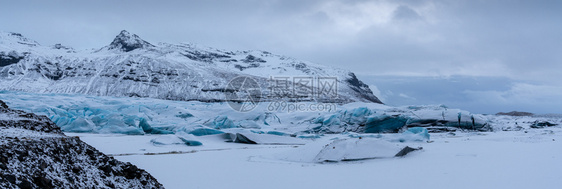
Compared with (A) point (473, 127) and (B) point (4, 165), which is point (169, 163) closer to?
(B) point (4, 165)

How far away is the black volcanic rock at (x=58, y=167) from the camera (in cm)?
192

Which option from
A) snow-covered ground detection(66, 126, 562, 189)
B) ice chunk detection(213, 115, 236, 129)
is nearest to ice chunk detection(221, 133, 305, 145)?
snow-covered ground detection(66, 126, 562, 189)

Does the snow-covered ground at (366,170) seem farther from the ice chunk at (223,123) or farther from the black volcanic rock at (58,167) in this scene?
the ice chunk at (223,123)

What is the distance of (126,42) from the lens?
96000 millimetres

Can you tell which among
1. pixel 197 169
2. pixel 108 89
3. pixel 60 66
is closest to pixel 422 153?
pixel 197 169

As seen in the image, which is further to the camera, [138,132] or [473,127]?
[473,127]

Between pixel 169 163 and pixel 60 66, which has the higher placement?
pixel 60 66

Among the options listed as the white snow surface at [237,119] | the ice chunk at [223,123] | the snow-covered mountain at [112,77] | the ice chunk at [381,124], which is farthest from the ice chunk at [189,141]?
the snow-covered mountain at [112,77]

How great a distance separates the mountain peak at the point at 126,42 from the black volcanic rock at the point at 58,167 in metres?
99.0

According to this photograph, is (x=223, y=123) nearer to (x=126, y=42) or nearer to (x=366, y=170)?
(x=366, y=170)

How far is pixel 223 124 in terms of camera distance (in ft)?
37.6

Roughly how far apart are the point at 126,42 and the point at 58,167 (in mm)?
102142

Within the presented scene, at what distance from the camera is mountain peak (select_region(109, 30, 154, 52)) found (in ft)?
312

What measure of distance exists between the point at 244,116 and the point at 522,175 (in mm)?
11950
